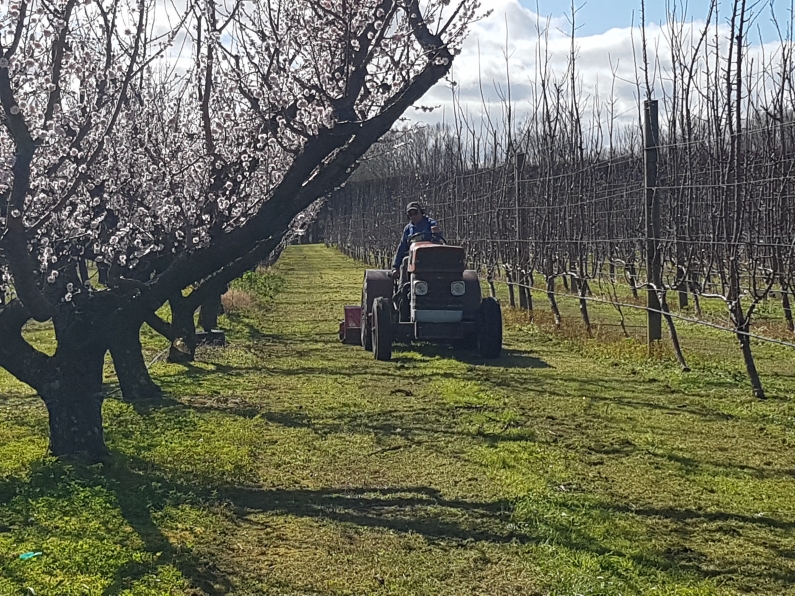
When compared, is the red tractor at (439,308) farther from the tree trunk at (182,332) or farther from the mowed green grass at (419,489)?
the tree trunk at (182,332)

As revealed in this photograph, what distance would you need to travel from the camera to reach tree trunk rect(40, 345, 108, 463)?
20.3 ft

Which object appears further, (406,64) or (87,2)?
(406,64)

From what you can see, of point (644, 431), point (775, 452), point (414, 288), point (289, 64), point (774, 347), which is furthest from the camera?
point (774, 347)

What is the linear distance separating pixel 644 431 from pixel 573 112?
8.86m

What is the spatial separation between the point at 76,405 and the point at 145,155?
12.7 ft

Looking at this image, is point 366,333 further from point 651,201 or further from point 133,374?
point 133,374

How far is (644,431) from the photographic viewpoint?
7188 mm

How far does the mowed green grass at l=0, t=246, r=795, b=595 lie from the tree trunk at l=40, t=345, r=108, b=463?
18 cm

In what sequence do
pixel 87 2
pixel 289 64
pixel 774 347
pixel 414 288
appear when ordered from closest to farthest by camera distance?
pixel 87 2 → pixel 289 64 → pixel 414 288 → pixel 774 347

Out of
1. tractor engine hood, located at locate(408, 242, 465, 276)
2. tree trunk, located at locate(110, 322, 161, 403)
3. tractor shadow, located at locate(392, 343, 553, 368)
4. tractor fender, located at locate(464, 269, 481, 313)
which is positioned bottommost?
tractor shadow, located at locate(392, 343, 553, 368)

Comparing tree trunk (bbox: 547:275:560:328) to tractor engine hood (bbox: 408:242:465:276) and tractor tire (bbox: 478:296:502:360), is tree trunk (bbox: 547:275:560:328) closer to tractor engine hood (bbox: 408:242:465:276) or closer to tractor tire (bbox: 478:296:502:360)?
tractor tire (bbox: 478:296:502:360)

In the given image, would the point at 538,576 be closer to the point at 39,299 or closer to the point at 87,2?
the point at 39,299

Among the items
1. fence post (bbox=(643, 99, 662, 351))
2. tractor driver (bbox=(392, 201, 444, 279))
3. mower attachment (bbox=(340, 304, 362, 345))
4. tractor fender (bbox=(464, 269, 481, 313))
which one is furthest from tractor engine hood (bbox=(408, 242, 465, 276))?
mower attachment (bbox=(340, 304, 362, 345))

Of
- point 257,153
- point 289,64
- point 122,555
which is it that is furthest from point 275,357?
point 122,555
